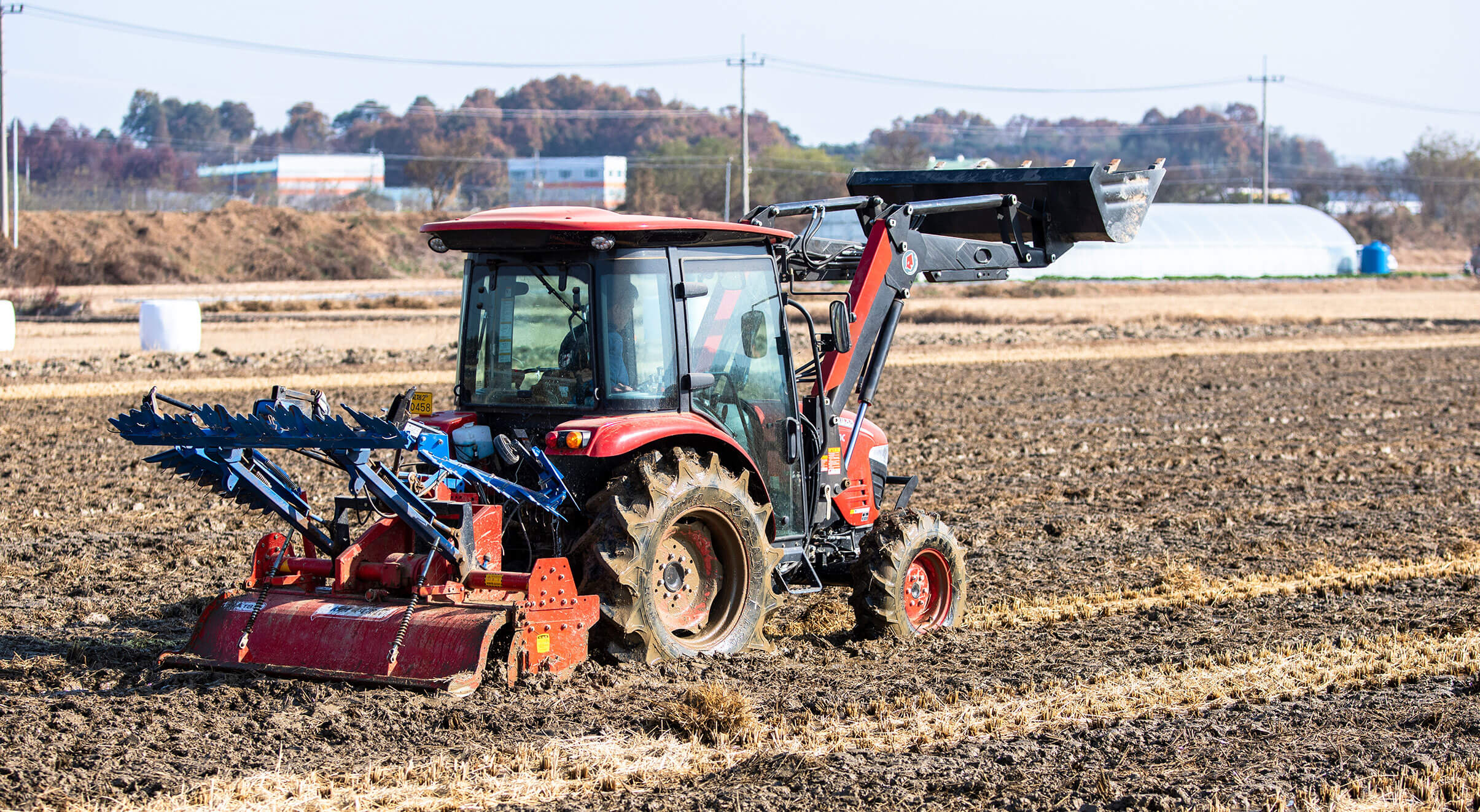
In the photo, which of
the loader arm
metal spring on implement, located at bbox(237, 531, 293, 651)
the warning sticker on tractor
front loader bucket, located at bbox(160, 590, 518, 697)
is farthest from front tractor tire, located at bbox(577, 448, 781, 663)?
metal spring on implement, located at bbox(237, 531, 293, 651)

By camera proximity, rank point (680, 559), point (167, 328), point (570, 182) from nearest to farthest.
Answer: point (680, 559)
point (167, 328)
point (570, 182)

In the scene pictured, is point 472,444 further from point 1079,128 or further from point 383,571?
point 1079,128

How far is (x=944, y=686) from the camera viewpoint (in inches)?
276

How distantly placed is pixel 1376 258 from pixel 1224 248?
8501 mm

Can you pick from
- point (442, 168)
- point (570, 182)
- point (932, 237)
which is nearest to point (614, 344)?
point (932, 237)

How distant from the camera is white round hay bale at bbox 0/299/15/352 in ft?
81.9

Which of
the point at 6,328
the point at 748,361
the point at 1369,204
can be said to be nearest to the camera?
the point at 748,361

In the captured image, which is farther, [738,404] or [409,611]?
[738,404]

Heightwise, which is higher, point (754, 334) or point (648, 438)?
point (754, 334)

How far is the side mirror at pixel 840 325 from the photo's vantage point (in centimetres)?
729

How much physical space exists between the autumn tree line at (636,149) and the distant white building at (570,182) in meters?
1.44

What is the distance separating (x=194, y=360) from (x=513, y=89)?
103m

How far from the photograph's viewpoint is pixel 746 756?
598 centimetres

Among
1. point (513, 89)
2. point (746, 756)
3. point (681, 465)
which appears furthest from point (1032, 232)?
point (513, 89)
